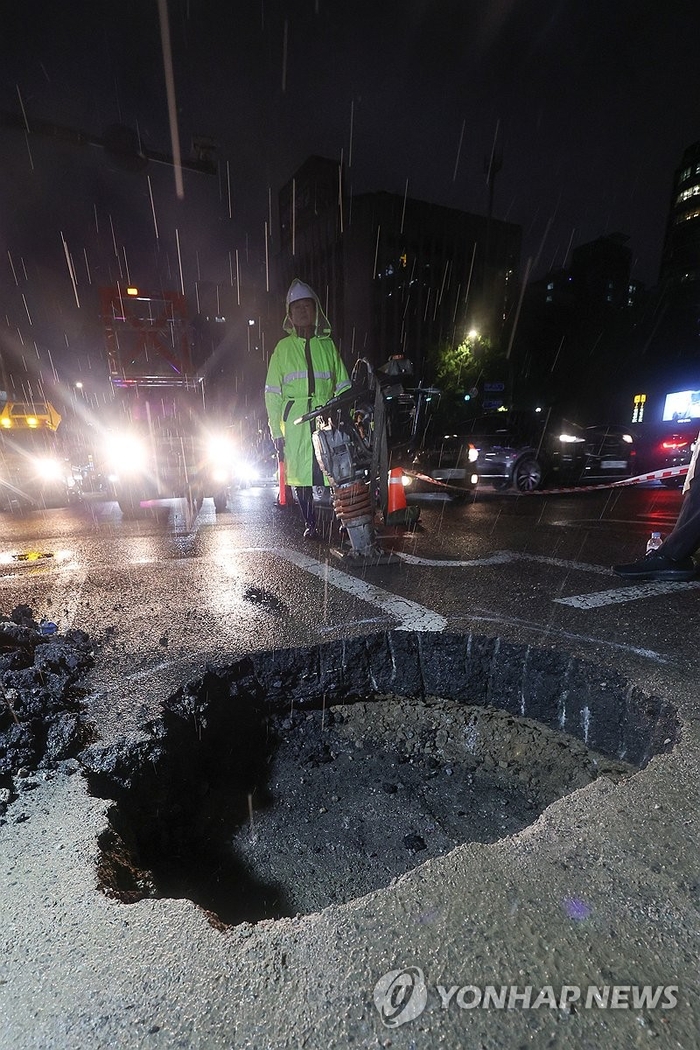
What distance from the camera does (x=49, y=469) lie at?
43.1 ft

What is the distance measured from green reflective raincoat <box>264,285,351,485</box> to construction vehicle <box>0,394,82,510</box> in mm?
8359

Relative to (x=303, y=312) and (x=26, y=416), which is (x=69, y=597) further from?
(x=26, y=416)

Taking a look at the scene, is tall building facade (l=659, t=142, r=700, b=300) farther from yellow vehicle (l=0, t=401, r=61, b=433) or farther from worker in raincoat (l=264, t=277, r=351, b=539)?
worker in raincoat (l=264, t=277, r=351, b=539)

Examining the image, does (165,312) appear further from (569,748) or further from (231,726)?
(569,748)

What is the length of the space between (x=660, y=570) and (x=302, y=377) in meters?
3.93

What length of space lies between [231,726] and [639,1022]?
6.61 ft

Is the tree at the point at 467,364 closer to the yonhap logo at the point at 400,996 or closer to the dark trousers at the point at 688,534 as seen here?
the dark trousers at the point at 688,534

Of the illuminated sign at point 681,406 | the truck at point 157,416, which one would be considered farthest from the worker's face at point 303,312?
the illuminated sign at point 681,406

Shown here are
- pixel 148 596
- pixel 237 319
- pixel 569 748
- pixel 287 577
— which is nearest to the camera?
pixel 569 748

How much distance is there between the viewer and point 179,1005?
892 mm

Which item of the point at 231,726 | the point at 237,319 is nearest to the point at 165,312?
the point at 231,726

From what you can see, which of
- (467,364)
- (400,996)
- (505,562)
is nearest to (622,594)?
(505,562)

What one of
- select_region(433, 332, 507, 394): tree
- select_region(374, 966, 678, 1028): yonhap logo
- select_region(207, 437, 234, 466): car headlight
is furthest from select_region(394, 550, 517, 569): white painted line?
select_region(433, 332, 507, 394): tree

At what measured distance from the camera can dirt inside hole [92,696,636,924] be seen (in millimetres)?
1912
